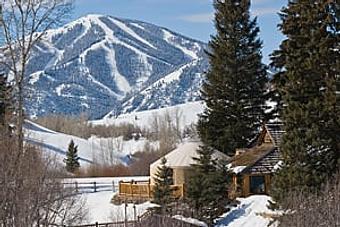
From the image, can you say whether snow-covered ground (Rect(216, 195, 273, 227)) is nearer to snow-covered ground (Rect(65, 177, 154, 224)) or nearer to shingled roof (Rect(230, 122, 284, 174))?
shingled roof (Rect(230, 122, 284, 174))

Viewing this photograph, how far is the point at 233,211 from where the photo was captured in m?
35.2

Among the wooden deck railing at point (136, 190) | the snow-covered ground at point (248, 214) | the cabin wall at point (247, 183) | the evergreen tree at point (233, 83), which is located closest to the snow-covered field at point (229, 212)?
Result: the snow-covered ground at point (248, 214)

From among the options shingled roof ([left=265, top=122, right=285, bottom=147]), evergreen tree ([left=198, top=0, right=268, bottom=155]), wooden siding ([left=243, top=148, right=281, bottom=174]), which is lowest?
wooden siding ([left=243, top=148, right=281, bottom=174])

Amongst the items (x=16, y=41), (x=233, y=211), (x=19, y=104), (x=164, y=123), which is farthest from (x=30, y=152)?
(x=164, y=123)

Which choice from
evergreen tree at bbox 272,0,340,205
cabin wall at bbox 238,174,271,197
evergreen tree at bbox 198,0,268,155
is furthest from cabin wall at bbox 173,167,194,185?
evergreen tree at bbox 272,0,340,205

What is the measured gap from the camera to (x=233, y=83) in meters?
46.2

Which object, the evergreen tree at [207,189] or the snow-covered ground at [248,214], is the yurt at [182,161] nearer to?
the snow-covered ground at [248,214]

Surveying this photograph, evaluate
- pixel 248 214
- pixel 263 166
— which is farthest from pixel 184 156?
pixel 248 214

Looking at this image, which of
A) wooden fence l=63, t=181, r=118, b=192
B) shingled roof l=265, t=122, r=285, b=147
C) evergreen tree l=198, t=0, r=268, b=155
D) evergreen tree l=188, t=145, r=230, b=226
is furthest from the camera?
wooden fence l=63, t=181, r=118, b=192

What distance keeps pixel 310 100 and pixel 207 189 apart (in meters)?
6.74

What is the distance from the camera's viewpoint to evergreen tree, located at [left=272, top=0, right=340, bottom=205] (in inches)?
1092

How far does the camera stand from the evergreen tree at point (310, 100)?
2773cm

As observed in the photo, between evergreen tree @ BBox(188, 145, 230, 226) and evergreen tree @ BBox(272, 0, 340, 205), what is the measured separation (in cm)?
535

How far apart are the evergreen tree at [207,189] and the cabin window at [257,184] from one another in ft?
18.1
